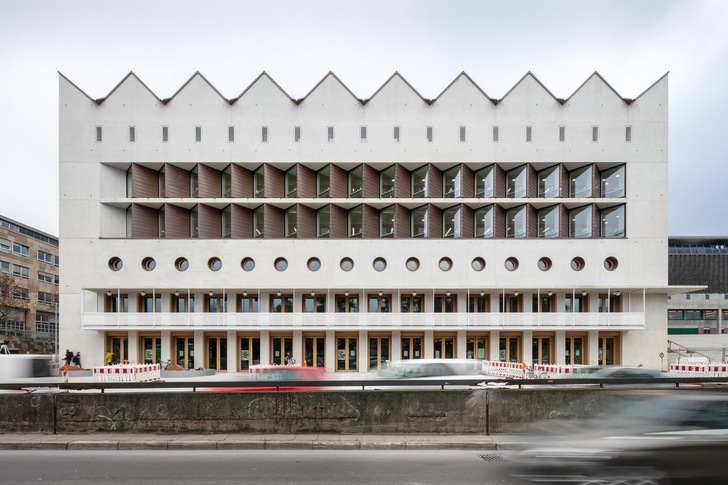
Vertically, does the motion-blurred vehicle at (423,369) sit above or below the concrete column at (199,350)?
above

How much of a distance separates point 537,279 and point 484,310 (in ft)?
13.2

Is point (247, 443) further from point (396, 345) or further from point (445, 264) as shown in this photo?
point (445, 264)

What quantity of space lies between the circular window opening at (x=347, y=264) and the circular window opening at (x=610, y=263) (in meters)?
16.6

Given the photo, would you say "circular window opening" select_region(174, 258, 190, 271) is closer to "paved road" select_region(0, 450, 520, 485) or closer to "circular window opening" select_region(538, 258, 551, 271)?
"paved road" select_region(0, 450, 520, 485)

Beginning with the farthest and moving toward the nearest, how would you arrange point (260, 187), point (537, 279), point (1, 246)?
point (1, 246), point (260, 187), point (537, 279)

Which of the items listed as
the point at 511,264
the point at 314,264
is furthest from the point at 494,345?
the point at 314,264

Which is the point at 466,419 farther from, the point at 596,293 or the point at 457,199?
the point at 596,293

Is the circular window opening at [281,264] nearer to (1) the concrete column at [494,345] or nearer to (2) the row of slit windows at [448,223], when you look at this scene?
→ (2) the row of slit windows at [448,223]

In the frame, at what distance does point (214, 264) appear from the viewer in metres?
32.4

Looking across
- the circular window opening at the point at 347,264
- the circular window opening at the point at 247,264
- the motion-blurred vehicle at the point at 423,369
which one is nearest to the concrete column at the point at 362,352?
the circular window opening at the point at 347,264

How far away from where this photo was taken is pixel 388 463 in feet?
30.7

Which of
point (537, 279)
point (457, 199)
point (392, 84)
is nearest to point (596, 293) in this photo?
point (537, 279)

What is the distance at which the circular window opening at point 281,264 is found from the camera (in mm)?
32156

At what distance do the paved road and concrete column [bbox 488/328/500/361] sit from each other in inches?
890
